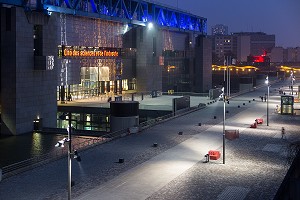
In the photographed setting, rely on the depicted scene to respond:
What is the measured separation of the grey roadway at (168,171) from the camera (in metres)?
28.8

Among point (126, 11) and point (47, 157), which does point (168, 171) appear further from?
point (126, 11)

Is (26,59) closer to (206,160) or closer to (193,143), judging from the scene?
(193,143)

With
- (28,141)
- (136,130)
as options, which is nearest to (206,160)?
(136,130)

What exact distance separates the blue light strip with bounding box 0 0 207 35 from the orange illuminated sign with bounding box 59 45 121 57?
628 cm

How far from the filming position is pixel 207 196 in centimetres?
2816

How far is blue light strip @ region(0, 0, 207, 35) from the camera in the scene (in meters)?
64.2

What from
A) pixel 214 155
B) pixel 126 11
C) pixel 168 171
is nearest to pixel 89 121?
pixel 126 11

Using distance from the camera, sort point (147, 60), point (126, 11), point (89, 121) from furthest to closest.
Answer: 1. point (147, 60)
2. point (126, 11)
3. point (89, 121)

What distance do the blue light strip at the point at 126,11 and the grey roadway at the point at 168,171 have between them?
2556 centimetres

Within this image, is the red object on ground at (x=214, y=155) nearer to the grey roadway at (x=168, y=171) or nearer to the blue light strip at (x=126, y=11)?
the grey roadway at (x=168, y=171)

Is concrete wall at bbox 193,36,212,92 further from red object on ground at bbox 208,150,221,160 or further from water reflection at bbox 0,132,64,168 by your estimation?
red object on ground at bbox 208,150,221,160

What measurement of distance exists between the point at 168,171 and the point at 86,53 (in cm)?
5466

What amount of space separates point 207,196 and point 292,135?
81.8 ft

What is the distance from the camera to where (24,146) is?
47.6 m
